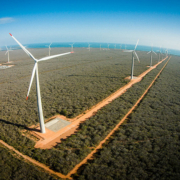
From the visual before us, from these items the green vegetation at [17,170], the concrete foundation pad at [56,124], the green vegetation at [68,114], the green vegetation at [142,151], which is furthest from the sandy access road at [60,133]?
the green vegetation at [142,151]

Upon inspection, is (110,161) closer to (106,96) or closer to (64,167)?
(64,167)

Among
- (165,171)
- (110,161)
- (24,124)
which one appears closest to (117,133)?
(110,161)

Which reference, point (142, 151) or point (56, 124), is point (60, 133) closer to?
point (56, 124)

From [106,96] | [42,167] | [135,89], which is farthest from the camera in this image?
[135,89]

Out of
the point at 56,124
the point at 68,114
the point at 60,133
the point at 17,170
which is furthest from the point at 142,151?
the point at 68,114

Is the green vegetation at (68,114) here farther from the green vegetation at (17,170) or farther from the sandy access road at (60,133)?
the green vegetation at (17,170)

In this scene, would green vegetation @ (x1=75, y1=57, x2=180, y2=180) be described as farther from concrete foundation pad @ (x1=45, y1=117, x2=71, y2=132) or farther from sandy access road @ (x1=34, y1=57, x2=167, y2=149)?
concrete foundation pad @ (x1=45, y1=117, x2=71, y2=132)
